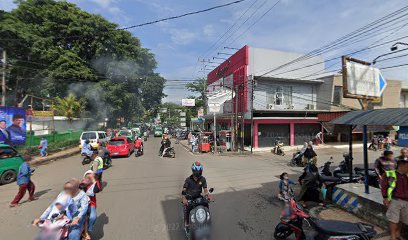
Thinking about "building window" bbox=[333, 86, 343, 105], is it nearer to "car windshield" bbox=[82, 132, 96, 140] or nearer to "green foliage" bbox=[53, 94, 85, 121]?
"car windshield" bbox=[82, 132, 96, 140]

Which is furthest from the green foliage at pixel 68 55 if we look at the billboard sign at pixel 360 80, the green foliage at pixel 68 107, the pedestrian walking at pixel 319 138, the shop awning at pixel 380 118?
the shop awning at pixel 380 118

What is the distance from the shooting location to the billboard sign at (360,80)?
7.78 m

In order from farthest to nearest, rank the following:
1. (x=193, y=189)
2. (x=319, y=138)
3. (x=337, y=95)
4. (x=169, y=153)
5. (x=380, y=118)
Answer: (x=319, y=138), (x=337, y=95), (x=169, y=153), (x=380, y=118), (x=193, y=189)

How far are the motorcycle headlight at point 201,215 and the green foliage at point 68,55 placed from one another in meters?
26.6

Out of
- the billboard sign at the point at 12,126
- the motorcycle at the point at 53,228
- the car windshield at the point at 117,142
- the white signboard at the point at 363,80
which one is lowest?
the motorcycle at the point at 53,228

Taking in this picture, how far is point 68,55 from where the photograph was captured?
97.7 ft

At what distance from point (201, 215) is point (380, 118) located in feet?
16.6

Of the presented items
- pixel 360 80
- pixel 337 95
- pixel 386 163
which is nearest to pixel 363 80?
pixel 360 80

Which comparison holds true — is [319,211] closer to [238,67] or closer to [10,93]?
[238,67]

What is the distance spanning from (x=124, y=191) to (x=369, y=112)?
817cm

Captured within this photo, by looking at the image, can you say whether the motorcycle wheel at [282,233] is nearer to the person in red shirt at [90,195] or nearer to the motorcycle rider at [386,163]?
the motorcycle rider at [386,163]

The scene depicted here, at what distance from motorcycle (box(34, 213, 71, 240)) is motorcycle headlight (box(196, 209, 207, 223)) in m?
2.12

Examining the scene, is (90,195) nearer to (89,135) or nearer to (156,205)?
(156,205)

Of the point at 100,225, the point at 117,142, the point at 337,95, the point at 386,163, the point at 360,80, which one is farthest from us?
the point at 337,95
